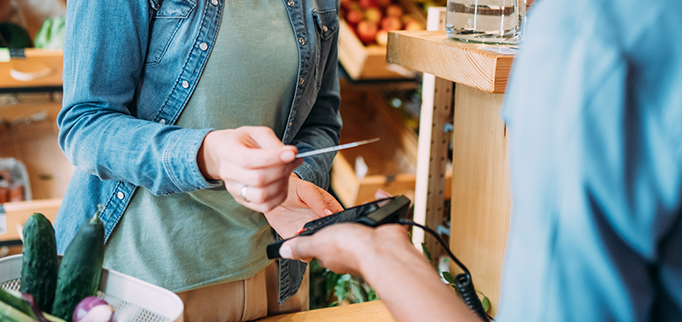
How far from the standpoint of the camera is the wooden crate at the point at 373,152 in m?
2.22

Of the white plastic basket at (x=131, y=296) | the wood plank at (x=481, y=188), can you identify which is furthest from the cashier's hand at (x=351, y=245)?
the wood plank at (x=481, y=188)

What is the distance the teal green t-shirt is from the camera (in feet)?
2.73

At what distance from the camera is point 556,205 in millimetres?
326

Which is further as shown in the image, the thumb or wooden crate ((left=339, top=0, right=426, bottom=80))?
wooden crate ((left=339, top=0, right=426, bottom=80))

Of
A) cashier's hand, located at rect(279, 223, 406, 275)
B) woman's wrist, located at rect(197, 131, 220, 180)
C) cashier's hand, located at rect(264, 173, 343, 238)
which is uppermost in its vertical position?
woman's wrist, located at rect(197, 131, 220, 180)

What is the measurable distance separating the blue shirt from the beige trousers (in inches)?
27.6

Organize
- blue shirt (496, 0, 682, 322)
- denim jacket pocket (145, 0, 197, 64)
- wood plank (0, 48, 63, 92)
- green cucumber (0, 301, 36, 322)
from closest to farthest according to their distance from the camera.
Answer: blue shirt (496, 0, 682, 322), green cucumber (0, 301, 36, 322), denim jacket pocket (145, 0, 197, 64), wood plank (0, 48, 63, 92)

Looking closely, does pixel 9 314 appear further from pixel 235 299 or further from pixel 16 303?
pixel 235 299

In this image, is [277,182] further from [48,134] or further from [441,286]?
[48,134]

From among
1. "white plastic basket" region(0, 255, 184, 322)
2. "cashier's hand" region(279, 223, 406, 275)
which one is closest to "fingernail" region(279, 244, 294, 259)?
"cashier's hand" region(279, 223, 406, 275)

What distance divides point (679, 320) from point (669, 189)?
0.37 ft

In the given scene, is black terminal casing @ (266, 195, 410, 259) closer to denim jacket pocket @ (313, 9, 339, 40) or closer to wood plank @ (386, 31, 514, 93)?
wood plank @ (386, 31, 514, 93)

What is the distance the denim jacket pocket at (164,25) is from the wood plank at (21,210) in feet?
4.51

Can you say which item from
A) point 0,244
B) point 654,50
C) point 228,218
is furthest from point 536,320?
point 0,244
